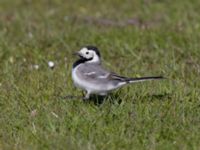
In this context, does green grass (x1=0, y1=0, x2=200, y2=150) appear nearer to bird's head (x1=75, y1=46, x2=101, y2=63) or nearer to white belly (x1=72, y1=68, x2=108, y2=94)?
white belly (x1=72, y1=68, x2=108, y2=94)

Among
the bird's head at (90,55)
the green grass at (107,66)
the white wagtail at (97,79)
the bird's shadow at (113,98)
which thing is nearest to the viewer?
the green grass at (107,66)

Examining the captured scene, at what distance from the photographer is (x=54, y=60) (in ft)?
28.3

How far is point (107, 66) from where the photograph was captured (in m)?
8.34

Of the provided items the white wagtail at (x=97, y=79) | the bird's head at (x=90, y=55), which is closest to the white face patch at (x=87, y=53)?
the bird's head at (x=90, y=55)

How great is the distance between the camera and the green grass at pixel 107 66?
5.66 m

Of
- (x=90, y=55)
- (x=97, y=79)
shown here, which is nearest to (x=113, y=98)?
(x=97, y=79)

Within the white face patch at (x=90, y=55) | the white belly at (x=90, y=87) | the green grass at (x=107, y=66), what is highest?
the white face patch at (x=90, y=55)

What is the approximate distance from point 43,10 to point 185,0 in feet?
7.49

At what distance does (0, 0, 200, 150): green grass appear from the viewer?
566 centimetres

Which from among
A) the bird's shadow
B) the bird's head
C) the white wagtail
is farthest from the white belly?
the bird's head

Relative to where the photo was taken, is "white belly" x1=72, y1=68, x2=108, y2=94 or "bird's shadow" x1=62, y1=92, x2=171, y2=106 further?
"bird's shadow" x1=62, y1=92, x2=171, y2=106

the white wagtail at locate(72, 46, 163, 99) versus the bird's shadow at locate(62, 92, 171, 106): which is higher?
the white wagtail at locate(72, 46, 163, 99)

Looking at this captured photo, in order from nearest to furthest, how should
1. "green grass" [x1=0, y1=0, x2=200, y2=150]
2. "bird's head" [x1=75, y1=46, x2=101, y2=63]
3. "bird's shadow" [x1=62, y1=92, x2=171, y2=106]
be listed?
"green grass" [x1=0, y1=0, x2=200, y2=150] < "bird's shadow" [x1=62, y1=92, x2=171, y2=106] < "bird's head" [x1=75, y1=46, x2=101, y2=63]

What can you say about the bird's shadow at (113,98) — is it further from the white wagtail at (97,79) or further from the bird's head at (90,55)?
the bird's head at (90,55)
